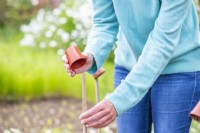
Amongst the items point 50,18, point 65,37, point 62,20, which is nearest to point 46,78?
point 65,37

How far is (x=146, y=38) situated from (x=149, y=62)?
0.27 metres

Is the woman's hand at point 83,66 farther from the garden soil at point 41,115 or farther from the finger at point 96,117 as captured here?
the garden soil at point 41,115

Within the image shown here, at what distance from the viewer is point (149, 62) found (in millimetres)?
2279

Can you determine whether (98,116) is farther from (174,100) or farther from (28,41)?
(28,41)

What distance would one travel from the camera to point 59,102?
6.18 meters

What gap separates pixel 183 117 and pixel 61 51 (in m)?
4.33

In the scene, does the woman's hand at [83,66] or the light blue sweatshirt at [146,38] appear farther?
the woman's hand at [83,66]

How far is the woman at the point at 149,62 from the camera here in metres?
2.24

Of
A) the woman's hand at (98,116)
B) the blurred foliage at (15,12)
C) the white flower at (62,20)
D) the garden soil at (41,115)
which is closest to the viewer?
the woman's hand at (98,116)

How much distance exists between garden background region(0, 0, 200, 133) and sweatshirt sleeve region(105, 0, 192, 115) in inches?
102

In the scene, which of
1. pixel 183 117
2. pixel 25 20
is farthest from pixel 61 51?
pixel 183 117

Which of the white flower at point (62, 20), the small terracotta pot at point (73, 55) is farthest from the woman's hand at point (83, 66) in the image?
the white flower at point (62, 20)

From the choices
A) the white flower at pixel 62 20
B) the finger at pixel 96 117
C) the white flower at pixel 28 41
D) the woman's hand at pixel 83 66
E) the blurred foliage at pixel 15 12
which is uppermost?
the blurred foliage at pixel 15 12

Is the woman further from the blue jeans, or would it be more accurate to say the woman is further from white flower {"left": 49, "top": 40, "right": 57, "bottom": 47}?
white flower {"left": 49, "top": 40, "right": 57, "bottom": 47}
